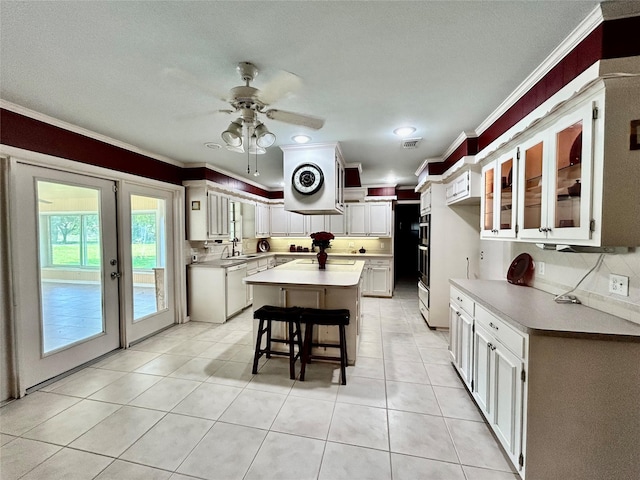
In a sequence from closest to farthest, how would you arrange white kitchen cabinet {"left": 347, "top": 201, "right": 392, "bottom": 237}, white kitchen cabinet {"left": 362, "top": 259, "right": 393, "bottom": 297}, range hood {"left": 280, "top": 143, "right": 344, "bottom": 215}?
range hood {"left": 280, "top": 143, "right": 344, "bottom": 215} < white kitchen cabinet {"left": 362, "top": 259, "right": 393, "bottom": 297} < white kitchen cabinet {"left": 347, "top": 201, "right": 392, "bottom": 237}

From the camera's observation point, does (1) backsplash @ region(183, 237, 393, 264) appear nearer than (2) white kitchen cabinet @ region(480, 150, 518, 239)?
No

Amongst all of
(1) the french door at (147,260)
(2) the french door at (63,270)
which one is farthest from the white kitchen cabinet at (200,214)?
(2) the french door at (63,270)

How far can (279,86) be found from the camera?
65.1 inches

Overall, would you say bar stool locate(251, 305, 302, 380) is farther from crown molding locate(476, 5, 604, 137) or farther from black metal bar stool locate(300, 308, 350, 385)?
crown molding locate(476, 5, 604, 137)

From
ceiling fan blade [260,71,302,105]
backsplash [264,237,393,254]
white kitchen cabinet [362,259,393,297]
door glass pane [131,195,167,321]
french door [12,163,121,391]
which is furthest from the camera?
backsplash [264,237,393,254]

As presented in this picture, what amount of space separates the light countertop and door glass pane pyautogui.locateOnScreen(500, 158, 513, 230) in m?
0.59

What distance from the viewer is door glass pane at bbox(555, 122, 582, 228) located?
4.95 ft

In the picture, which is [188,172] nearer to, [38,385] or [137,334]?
[137,334]

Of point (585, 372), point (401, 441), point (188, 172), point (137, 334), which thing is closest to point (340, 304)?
point (401, 441)

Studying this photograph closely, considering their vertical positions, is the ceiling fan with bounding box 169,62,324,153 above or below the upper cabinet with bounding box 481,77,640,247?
above

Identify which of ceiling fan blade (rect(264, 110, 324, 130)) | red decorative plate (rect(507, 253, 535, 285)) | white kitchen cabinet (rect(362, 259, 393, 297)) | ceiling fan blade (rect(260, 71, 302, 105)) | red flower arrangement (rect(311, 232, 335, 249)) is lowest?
white kitchen cabinet (rect(362, 259, 393, 297))

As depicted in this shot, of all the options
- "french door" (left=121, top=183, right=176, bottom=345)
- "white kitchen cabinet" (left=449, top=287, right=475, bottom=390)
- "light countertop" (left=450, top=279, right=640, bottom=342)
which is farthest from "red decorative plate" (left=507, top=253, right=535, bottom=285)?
"french door" (left=121, top=183, right=176, bottom=345)

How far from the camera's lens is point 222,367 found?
9.36 ft

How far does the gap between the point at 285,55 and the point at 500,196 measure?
2093 millimetres
